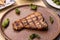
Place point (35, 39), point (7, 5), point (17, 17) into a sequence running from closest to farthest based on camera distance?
point (35, 39) < point (17, 17) < point (7, 5)

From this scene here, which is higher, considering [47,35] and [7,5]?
[7,5]

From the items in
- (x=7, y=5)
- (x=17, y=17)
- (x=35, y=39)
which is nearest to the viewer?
(x=35, y=39)

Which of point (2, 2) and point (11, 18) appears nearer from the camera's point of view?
point (11, 18)

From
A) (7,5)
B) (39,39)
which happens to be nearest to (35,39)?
(39,39)

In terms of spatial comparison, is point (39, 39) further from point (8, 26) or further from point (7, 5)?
point (7, 5)

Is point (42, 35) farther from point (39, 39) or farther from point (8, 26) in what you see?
point (8, 26)

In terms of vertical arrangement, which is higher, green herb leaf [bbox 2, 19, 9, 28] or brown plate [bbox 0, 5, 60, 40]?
green herb leaf [bbox 2, 19, 9, 28]

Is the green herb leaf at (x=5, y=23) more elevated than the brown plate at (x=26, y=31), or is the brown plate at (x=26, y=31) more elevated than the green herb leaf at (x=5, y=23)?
the green herb leaf at (x=5, y=23)

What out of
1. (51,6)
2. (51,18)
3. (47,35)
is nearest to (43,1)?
(51,6)
